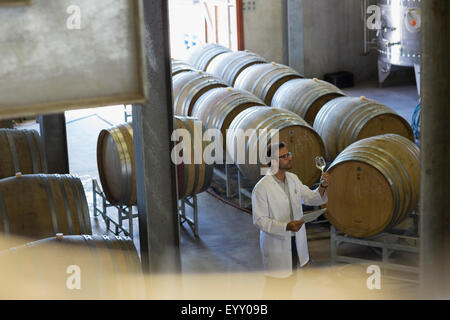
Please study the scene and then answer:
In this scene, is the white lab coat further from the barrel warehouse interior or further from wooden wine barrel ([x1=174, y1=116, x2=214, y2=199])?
wooden wine barrel ([x1=174, y1=116, x2=214, y2=199])

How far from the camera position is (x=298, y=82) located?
958cm

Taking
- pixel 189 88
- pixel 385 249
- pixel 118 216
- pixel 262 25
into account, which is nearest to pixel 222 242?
pixel 118 216

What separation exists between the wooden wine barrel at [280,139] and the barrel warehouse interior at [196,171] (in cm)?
2

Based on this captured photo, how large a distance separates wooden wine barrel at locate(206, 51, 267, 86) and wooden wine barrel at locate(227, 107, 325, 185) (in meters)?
3.41

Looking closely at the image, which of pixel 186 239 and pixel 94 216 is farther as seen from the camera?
pixel 94 216

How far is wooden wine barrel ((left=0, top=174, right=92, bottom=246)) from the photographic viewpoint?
5.16 m

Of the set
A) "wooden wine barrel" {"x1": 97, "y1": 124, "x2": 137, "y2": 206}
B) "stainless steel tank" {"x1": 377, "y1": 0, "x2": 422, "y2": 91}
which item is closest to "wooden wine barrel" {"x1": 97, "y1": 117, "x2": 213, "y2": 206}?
"wooden wine barrel" {"x1": 97, "y1": 124, "x2": 137, "y2": 206}

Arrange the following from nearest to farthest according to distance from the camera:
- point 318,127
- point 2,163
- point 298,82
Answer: point 2,163 → point 318,127 → point 298,82

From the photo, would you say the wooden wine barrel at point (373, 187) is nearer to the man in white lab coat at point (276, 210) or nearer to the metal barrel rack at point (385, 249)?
the metal barrel rack at point (385, 249)

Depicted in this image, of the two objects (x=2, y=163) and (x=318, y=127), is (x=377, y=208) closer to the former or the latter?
(x=318, y=127)

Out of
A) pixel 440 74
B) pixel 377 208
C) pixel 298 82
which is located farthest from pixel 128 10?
pixel 298 82

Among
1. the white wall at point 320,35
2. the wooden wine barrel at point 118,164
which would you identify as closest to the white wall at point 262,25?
the white wall at point 320,35

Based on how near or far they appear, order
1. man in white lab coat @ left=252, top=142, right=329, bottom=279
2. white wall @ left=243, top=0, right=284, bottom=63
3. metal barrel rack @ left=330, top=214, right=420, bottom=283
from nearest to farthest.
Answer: man in white lab coat @ left=252, top=142, right=329, bottom=279
metal barrel rack @ left=330, top=214, right=420, bottom=283
white wall @ left=243, top=0, right=284, bottom=63

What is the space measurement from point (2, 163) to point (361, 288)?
12.1 ft
